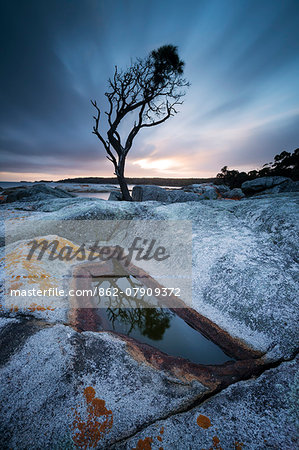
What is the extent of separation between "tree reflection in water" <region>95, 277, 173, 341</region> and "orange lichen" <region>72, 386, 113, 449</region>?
3.91 feet

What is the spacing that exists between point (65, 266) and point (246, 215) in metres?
5.31

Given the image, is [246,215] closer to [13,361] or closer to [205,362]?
[205,362]

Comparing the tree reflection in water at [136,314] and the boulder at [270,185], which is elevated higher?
the boulder at [270,185]

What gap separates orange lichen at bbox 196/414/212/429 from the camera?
175 centimetres

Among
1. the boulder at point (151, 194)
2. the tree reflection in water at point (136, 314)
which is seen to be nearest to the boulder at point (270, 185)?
the boulder at point (151, 194)

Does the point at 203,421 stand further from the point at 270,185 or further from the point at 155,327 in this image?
the point at 270,185

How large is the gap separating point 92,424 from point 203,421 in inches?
42.1

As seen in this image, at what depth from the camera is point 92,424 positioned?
1.72 meters

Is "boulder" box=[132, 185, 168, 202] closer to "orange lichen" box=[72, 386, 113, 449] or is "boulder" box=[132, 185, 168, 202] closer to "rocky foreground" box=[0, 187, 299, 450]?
"rocky foreground" box=[0, 187, 299, 450]

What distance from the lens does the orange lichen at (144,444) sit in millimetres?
1590

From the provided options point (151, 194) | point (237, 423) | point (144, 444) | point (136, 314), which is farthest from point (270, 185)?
point (144, 444)

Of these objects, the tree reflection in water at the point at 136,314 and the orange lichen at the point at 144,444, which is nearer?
the orange lichen at the point at 144,444

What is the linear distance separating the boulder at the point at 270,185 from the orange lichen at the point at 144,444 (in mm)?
19992

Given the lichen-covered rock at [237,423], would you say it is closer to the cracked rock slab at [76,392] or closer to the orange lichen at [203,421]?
the orange lichen at [203,421]
